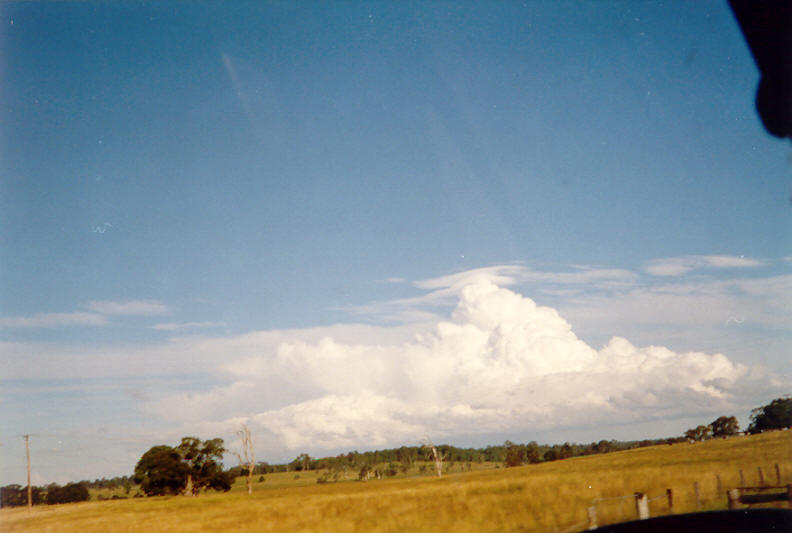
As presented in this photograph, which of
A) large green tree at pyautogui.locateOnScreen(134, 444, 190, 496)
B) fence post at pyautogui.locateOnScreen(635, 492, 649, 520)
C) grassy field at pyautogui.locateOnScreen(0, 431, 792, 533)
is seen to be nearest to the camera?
fence post at pyautogui.locateOnScreen(635, 492, 649, 520)

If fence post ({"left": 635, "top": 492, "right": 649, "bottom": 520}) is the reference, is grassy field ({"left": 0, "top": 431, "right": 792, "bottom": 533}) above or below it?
below

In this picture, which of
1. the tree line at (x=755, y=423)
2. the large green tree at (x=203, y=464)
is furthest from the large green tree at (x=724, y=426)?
the large green tree at (x=203, y=464)

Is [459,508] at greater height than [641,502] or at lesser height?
lesser

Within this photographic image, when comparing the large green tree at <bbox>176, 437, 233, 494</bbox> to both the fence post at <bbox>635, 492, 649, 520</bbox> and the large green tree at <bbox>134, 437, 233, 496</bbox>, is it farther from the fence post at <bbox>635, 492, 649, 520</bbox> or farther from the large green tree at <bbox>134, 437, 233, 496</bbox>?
the fence post at <bbox>635, 492, 649, 520</bbox>

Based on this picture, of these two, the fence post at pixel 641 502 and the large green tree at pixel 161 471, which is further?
the large green tree at pixel 161 471

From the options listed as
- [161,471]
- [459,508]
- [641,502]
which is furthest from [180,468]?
[641,502]

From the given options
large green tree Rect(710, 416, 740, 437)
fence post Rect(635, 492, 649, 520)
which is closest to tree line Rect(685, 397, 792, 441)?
large green tree Rect(710, 416, 740, 437)

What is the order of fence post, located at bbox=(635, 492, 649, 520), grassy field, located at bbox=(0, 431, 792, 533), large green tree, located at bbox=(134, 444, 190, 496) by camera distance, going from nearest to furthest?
fence post, located at bbox=(635, 492, 649, 520), grassy field, located at bbox=(0, 431, 792, 533), large green tree, located at bbox=(134, 444, 190, 496)

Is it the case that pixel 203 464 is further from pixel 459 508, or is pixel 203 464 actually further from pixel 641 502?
pixel 641 502

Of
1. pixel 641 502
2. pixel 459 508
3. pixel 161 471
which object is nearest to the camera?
pixel 641 502

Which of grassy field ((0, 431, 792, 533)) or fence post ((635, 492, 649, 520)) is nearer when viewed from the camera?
fence post ((635, 492, 649, 520))

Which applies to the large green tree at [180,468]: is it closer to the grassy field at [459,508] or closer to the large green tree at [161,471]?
the large green tree at [161,471]

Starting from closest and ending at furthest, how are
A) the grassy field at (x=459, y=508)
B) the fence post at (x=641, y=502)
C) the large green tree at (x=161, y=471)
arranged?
the fence post at (x=641, y=502) < the grassy field at (x=459, y=508) < the large green tree at (x=161, y=471)

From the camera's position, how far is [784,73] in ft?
5.26
